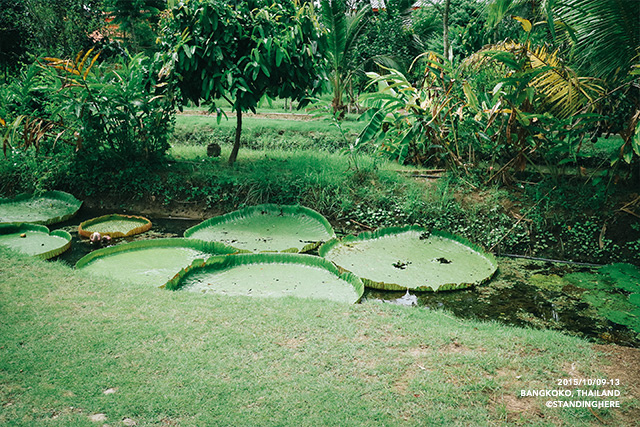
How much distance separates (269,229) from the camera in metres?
5.18

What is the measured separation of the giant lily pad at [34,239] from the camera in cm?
450

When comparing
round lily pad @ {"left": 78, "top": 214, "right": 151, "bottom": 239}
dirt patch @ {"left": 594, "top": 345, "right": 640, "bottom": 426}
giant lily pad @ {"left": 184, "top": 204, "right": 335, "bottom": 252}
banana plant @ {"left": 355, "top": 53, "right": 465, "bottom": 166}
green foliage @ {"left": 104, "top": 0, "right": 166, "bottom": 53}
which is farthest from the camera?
green foliage @ {"left": 104, "top": 0, "right": 166, "bottom": 53}

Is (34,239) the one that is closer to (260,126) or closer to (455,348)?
(455,348)

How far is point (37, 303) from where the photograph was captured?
→ 10.2ft

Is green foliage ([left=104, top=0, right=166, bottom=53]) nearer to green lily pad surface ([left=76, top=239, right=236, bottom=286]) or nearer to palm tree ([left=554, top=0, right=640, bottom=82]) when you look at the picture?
green lily pad surface ([left=76, top=239, right=236, bottom=286])

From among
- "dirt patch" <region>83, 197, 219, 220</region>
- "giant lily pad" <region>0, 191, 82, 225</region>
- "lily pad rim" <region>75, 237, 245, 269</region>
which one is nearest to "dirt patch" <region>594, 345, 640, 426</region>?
"lily pad rim" <region>75, 237, 245, 269</region>

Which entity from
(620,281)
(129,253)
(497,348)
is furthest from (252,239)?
(620,281)

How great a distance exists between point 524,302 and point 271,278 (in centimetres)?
223

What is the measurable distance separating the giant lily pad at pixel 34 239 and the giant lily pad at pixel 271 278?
1695mm

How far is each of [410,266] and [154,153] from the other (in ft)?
13.8

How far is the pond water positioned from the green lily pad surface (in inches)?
18.9

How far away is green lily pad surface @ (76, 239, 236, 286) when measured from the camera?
395cm

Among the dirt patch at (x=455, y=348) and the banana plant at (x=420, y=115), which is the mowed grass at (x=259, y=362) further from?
the banana plant at (x=420, y=115)

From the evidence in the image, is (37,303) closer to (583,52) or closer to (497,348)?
(497,348)
